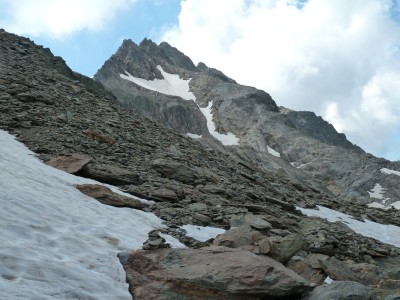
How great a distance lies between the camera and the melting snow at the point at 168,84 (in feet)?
428

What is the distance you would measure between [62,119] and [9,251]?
16312 mm

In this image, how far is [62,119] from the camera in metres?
22.3

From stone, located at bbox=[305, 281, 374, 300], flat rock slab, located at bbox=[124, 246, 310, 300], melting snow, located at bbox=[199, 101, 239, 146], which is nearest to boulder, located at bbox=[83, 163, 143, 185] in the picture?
flat rock slab, located at bbox=[124, 246, 310, 300]

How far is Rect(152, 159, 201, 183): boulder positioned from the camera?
19094 millimetres

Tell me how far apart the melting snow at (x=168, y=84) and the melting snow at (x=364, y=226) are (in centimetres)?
10488

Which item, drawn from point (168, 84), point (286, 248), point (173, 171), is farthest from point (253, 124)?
point (286, 248)

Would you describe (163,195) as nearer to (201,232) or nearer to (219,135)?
(201,232)

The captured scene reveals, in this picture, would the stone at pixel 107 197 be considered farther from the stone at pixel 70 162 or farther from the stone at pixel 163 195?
the stone at pixel 70 162

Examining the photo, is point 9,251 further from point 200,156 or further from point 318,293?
point 200,156

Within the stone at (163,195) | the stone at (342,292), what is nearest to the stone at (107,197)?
the stone at (163,195)

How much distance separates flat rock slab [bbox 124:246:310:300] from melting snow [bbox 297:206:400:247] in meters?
16.6

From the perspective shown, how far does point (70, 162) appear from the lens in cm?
1603

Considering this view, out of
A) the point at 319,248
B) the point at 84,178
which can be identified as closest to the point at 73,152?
the point at 84,178

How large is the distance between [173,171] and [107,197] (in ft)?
21.0
